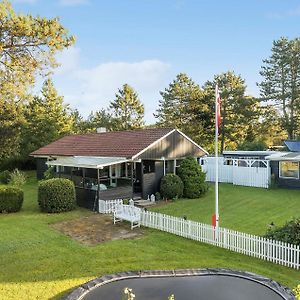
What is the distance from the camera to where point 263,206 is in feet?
64.3

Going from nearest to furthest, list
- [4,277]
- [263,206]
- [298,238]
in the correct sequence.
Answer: [4,277]
[298,238]
[263,206]

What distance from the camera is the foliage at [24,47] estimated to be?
11.8 meters

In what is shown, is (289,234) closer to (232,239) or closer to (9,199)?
(232,239)

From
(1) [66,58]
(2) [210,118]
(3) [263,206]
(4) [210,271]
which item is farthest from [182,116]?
(4) [210,271]

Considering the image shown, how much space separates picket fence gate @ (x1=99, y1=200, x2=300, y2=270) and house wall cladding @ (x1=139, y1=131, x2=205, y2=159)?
7.17m

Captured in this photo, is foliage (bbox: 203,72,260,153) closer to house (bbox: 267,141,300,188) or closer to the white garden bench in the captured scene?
house (bbox: 267,141,300,188)

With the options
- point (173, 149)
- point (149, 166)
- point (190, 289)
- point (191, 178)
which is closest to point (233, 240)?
point (190, 289)

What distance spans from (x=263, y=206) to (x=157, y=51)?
40.2 ft

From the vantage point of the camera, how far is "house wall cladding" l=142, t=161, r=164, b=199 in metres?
22.2

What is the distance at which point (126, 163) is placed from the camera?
76.4ft

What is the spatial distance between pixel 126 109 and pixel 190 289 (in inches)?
1699

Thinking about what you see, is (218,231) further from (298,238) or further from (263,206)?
(263,206)

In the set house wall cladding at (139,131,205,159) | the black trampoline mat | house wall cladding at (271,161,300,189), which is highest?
house wall cladding at (139,131,205,159)

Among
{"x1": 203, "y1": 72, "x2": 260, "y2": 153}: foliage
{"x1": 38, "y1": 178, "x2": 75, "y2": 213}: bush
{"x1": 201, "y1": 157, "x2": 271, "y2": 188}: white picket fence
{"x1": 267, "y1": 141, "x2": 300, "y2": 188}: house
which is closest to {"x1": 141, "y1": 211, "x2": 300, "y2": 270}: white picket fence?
{"x1": 38, "y1": 178, "x2": 75, "y2": 213}: bush
